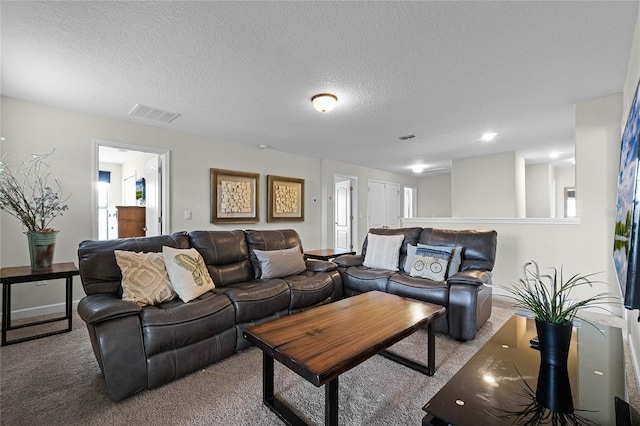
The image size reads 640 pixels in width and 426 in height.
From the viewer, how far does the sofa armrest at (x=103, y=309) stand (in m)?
1.68

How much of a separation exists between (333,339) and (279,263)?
1569 millimetres

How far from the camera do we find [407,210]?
29.1 ft

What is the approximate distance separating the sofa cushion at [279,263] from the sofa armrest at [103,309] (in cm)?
129

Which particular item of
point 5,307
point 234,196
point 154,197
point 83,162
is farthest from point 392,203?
point 5,307

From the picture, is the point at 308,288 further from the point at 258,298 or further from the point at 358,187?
the point at 358,187

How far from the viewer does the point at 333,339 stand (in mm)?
1564

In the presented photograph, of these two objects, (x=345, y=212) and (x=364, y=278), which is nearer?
(x=364, y=278)

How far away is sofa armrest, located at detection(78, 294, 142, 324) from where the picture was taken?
1677 millimetres

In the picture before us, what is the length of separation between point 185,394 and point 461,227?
4.22 metres

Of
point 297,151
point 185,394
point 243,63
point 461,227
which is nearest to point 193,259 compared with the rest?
point 185,394

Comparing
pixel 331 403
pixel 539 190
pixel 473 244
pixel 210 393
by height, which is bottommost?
pixel 210 393

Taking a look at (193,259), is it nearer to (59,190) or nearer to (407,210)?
(59,190)

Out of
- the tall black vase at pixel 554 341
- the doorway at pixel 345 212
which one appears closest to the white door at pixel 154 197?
the doorway at pixel 345 212

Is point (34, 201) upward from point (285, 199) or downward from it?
downward
